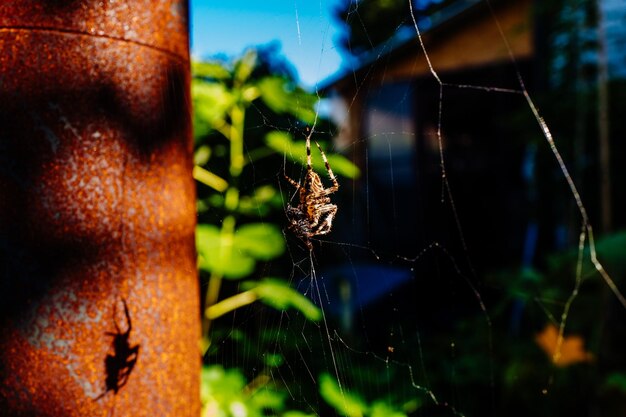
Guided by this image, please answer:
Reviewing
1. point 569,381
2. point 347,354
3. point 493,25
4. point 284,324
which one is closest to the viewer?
point 284,324

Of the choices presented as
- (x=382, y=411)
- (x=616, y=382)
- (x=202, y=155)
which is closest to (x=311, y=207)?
(x=202, y=155)

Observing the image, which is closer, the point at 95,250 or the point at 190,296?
the point at 95,250

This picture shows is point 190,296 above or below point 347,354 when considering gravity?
above

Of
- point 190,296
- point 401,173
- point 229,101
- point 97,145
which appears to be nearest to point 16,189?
point 97,145

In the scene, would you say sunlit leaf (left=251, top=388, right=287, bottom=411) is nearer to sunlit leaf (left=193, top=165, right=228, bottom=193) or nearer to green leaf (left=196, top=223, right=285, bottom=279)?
green leaf (left=196, top=223, right=285, bottom=279)

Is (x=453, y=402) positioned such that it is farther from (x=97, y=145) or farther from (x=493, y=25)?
(x=493, y=25)

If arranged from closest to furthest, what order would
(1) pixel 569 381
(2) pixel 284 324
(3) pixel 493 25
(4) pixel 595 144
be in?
(2) pixel 284 324 → (1) pixel 569 381 → (4) pixel 595 144 → (3) pixel 493 25

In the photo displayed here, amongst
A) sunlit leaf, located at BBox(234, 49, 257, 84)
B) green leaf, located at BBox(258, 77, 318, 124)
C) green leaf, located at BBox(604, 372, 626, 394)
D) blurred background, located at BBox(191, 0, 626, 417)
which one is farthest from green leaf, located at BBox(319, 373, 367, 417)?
green leaf, located at BBox(604, 372, 626, 394)

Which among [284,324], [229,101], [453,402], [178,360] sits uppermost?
[229,101]
